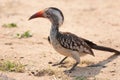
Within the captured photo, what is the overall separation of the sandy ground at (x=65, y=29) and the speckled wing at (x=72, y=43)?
38 cm

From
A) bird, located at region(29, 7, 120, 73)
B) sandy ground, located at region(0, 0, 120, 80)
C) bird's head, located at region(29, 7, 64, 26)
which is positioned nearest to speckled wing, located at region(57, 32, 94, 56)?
bird, located at region(29, 7, 120, 73)

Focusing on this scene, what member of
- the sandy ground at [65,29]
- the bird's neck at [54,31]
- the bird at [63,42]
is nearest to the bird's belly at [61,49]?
the bird at [63,42]

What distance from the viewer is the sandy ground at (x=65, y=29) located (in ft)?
31.5

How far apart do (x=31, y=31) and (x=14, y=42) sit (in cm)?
118

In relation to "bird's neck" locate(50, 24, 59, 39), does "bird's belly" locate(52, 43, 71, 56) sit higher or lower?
lower

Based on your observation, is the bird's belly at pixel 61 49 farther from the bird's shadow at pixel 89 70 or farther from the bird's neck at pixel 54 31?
the bird's shadow at pixel 89 70

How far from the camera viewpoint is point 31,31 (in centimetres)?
1255

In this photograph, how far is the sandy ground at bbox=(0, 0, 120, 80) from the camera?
378 inches

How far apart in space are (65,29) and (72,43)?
11.2 ft

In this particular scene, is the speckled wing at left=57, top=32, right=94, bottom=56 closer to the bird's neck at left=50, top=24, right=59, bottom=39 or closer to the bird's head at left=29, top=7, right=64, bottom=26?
the bird's neck at left=50, top=24, right=59, bottom=39

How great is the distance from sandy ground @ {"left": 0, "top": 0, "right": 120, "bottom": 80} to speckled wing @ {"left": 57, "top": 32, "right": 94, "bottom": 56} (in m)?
0.38

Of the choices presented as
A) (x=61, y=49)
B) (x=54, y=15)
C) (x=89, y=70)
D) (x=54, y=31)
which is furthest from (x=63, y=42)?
(x=89, y=70)

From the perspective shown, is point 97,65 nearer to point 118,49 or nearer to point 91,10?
point 118,49

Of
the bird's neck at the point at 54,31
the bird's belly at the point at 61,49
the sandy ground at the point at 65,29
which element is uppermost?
the bird's neck at the point at 54,31
